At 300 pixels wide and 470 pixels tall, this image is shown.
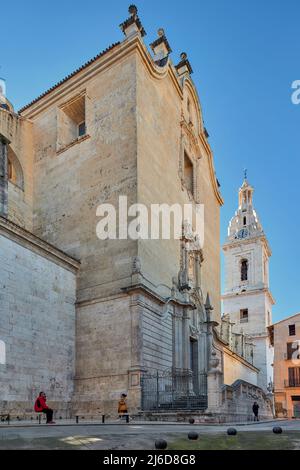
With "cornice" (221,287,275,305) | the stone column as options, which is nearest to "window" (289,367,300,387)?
"cornice" (221,287,275,305)

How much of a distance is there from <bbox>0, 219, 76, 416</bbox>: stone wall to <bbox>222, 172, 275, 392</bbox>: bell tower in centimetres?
3553

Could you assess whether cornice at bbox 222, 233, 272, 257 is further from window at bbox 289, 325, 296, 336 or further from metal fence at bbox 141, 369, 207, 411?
metal fence at bbox 141, 369, 207, 411

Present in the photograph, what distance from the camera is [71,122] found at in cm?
2558

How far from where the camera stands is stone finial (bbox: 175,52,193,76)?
99.0 feet

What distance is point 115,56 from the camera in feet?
74.9

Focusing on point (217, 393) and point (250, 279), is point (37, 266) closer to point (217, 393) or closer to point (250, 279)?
point (217, 393)

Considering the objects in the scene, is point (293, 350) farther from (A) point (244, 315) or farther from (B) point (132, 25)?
(B) point (132, 25)

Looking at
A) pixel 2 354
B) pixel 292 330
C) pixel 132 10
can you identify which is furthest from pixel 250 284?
pixel 2 354

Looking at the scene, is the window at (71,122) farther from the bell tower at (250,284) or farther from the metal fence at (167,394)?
the bell tower at (250,284)

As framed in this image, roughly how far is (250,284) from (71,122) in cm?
3583

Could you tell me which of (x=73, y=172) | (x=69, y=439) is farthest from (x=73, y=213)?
(x=69, y=439)

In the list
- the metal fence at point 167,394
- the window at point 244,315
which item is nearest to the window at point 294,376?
the window at point 244,315

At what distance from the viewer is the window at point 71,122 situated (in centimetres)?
2453
